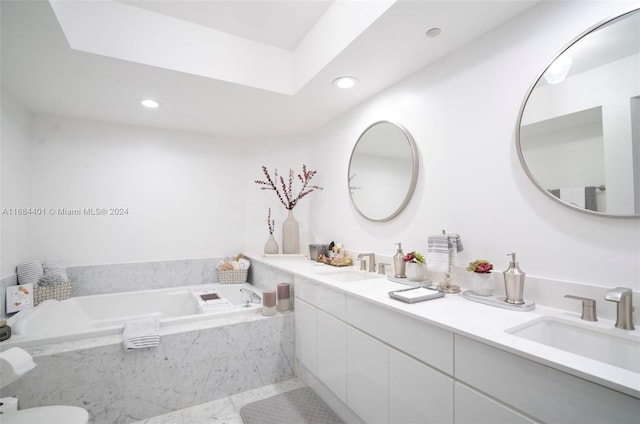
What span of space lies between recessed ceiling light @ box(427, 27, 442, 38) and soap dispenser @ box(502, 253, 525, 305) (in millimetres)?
1228

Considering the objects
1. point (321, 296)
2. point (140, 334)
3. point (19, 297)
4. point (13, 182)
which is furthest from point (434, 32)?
point (19, 297)

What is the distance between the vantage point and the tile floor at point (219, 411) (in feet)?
6.37

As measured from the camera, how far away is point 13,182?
7.95ft

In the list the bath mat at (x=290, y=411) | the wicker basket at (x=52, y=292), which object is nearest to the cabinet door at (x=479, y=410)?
the bath mat at (x=290, y=411)

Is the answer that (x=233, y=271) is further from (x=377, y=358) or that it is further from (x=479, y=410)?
(x=479, y=410)

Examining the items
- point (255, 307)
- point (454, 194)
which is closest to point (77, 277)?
point (255, 307)

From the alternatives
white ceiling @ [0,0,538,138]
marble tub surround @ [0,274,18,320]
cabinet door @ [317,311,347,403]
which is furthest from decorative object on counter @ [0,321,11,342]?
cabinet door @ [317,311,347,403]

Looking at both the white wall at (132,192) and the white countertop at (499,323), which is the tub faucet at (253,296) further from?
the white countertop at (499,323)

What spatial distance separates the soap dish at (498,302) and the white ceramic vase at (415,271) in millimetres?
313

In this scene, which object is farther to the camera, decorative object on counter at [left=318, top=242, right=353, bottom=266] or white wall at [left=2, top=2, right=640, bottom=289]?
decorative object on counter at [left=318, top=242, right=353, bottom=266]

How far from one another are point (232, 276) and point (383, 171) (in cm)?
208

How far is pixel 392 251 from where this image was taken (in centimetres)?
226

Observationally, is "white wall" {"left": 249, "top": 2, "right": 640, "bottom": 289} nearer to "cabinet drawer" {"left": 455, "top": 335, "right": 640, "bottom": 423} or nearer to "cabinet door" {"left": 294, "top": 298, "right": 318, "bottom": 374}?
"cabinet drawer" {"left": 455, "top": 335, "right": 640, "bottom": 423}

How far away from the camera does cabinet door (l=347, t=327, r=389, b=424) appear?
146 centimetres
